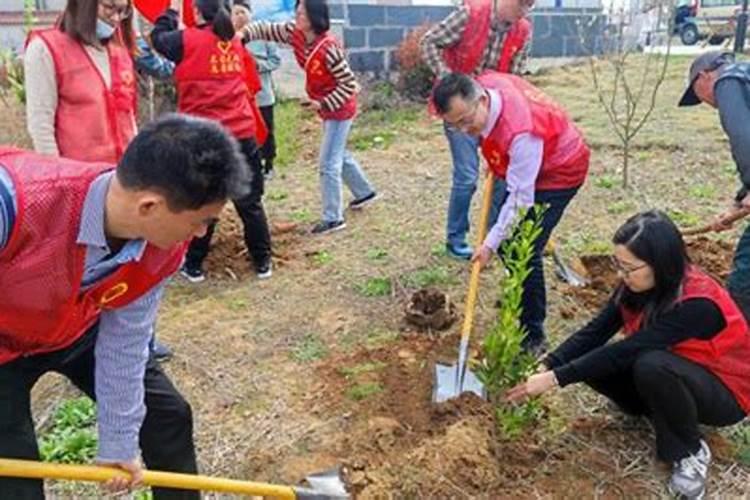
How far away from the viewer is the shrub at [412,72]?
963cm

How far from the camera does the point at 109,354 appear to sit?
2.03 meters

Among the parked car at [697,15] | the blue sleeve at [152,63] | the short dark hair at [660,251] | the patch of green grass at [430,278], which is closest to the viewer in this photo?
the short dark hair at [660,251]

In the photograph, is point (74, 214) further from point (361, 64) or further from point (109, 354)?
point (361, 64)

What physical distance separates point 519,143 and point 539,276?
0.67m

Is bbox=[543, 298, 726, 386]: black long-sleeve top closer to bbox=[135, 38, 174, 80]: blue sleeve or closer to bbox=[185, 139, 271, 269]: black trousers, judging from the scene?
bbox=[185, 139, 271, 269]: black trousers

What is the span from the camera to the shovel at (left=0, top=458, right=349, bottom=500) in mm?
1890

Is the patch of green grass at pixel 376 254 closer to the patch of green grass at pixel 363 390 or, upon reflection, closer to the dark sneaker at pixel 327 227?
the dark sneaker at pixel 327 227

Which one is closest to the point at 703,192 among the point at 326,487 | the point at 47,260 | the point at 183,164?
the point at 326,487

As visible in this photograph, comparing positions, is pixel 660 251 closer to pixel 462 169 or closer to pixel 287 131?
pixel 462 169

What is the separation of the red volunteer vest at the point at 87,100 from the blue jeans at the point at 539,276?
5.68 feet

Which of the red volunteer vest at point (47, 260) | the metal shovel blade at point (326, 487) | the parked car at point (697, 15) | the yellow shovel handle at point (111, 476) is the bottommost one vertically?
the parked car at point (697, 15)

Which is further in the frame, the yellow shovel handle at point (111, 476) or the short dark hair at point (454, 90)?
the short dark hair at point (454, 90)

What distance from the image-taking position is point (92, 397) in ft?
7.44

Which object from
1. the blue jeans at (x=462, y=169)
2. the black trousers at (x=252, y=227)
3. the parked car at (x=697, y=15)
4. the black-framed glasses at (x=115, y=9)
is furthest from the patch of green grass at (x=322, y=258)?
the parked car at (x=697, y=15)
